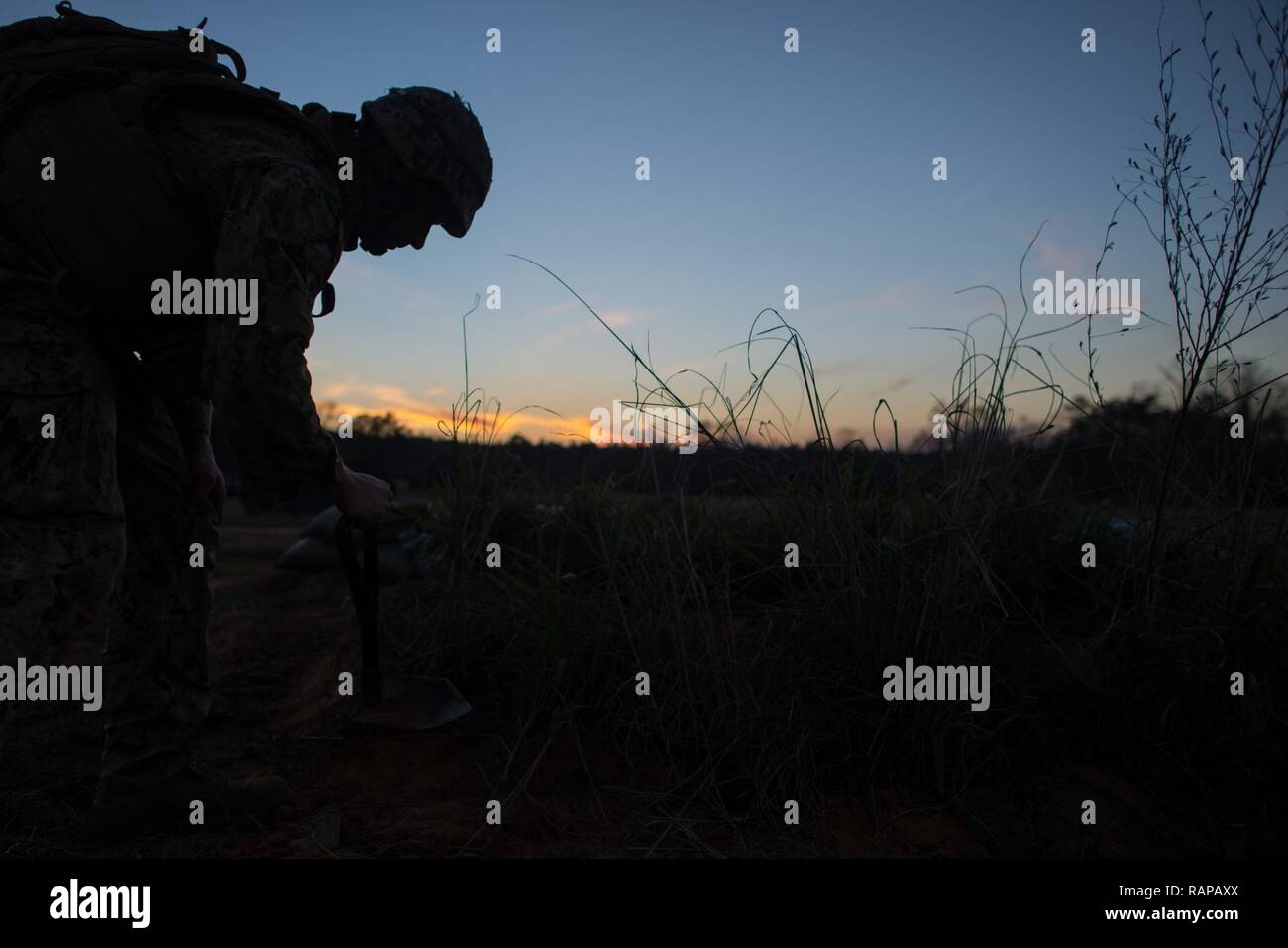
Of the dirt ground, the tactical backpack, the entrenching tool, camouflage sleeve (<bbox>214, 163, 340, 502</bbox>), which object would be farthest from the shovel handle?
the tactical backpack

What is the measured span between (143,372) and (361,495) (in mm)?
578

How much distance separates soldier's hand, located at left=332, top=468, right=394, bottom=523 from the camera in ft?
6.29

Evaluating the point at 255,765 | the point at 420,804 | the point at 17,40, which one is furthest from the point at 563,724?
the point at 17,40

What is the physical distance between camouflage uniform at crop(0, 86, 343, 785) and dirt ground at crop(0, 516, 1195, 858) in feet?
1.35

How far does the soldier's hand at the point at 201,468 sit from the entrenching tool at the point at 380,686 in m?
0.36

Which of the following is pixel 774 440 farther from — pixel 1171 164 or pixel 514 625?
pixel 1171 164

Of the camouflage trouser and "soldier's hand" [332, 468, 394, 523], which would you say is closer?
the camouflage trouser

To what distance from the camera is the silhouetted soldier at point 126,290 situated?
1.52 meters

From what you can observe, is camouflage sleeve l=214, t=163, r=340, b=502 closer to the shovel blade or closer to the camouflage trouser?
the camouflage trouser

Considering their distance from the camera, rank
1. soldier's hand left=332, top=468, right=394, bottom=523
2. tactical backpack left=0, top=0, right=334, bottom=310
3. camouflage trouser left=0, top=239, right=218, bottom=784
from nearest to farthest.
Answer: camouflage trouser left=0, top=239, right=218, bottom=784 → tactical backpack left=0, top=0, right=334, bottom=310 → soldier's hand left=332, top=468, right=394, bottom=523

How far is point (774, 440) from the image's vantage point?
7.95 feet

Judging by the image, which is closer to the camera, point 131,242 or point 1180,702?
point 131,242

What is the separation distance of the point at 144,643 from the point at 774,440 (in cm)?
184

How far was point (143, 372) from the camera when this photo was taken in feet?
6.19
